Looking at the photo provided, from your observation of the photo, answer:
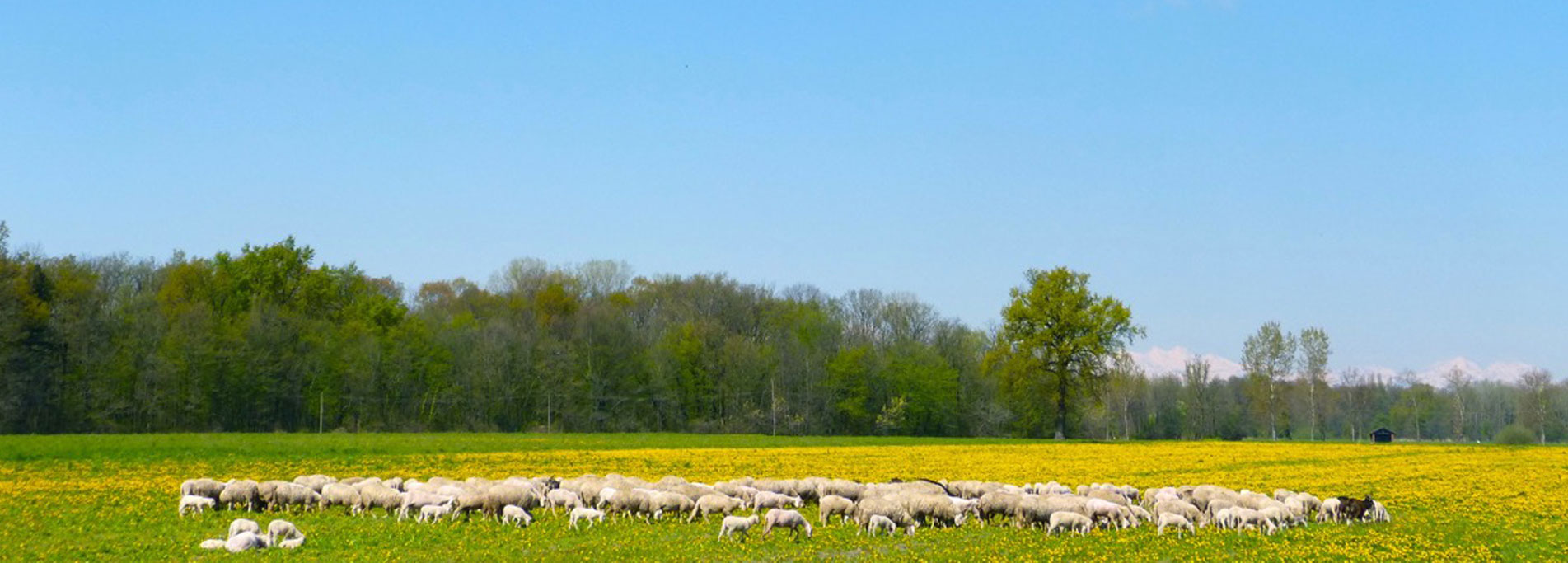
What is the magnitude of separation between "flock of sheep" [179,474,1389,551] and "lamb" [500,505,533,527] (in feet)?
0.10

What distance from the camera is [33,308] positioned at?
235ft

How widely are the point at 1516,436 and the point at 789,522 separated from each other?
86.6m

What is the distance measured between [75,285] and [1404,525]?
265ft

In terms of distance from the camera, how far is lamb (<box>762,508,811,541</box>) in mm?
21406

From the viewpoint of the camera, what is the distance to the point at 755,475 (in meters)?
38.8

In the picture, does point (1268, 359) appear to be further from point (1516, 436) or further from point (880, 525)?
point (880, 525)

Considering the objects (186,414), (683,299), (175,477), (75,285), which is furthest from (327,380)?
(175,477)

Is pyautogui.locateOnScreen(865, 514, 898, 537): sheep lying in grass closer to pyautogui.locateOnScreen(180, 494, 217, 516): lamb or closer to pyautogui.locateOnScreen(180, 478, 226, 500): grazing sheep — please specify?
pyautogui.locateOnScreen(180, 494, 217, 516): lamb

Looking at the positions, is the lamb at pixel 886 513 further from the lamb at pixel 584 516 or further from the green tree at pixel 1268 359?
the green tree at pixel 1268 359

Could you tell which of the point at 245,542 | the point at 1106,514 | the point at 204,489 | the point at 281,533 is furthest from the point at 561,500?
the point at 1106,514

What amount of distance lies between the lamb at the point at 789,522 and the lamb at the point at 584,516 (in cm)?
363

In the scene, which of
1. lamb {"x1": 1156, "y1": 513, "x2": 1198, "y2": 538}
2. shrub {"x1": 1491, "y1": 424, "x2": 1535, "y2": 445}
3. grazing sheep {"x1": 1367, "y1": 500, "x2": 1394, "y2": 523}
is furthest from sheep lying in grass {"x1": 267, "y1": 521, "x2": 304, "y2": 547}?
shrub {"x1": 1491, "y1": 424, "x2": 1535, "y2": 445}

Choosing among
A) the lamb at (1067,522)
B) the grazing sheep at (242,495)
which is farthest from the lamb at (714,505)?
the grazing sheep at (242,495)

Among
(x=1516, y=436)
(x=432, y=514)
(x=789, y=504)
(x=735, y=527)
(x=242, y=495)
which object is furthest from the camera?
(x=1516, y=436)
